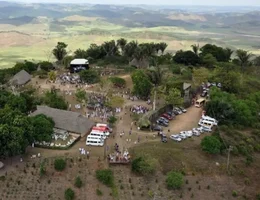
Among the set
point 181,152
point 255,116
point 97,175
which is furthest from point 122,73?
point 97,175

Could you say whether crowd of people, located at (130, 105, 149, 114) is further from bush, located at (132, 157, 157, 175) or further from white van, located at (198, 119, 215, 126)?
bush, located at (132, 157, 157, 175)

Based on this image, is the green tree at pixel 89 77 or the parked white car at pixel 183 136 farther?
the green tree at pixel 89 77

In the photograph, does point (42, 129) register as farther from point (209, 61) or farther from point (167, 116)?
point (209, 61)

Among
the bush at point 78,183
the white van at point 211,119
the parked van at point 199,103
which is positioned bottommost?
the bush at point 78,183

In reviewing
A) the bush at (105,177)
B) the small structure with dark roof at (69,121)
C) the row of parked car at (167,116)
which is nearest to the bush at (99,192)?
the bush at (105,177)

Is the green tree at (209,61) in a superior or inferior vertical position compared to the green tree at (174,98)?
inferior

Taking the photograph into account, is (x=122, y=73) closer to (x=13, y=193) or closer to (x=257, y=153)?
(x=257, y=153)

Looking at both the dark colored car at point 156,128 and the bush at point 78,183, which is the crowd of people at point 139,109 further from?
the bush at point 78,183
